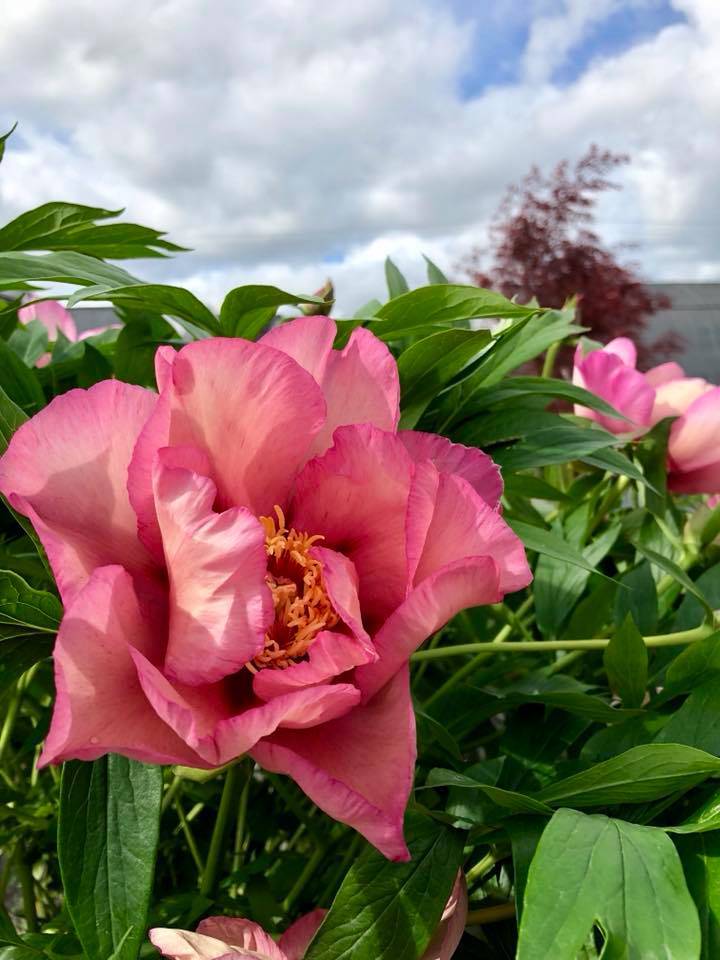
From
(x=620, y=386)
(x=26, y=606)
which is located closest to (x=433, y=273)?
(x=620, y=386)

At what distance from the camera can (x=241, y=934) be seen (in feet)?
0.96

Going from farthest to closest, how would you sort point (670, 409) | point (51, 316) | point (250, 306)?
point (51, 316) < point (670, 409) < point (250, 306)

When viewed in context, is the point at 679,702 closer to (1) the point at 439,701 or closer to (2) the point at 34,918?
(1) the point at 439,701

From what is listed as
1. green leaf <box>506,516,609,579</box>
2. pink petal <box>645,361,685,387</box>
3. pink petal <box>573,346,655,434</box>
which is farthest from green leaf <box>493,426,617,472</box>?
pink petal <box>645,361,685,387</box>

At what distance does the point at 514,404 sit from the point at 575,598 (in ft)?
0.39

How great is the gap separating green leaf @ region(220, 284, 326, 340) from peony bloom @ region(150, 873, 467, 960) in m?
0.21

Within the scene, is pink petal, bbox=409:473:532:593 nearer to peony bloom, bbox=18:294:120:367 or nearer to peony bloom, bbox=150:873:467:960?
peony bloom, bbox=150:873:467:960

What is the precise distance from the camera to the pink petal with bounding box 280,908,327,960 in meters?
Answer: 0.31

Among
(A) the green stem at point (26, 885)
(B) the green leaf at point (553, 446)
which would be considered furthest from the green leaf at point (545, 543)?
(A) the green stem at point (26, 885)

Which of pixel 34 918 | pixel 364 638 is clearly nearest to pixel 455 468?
pixel 364 638

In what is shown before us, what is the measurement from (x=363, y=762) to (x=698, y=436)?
36cm

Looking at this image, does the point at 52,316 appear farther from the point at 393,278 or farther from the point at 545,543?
the point at 545,543

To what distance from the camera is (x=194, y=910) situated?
0.35 m

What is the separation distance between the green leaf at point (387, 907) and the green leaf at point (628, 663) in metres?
0.10
